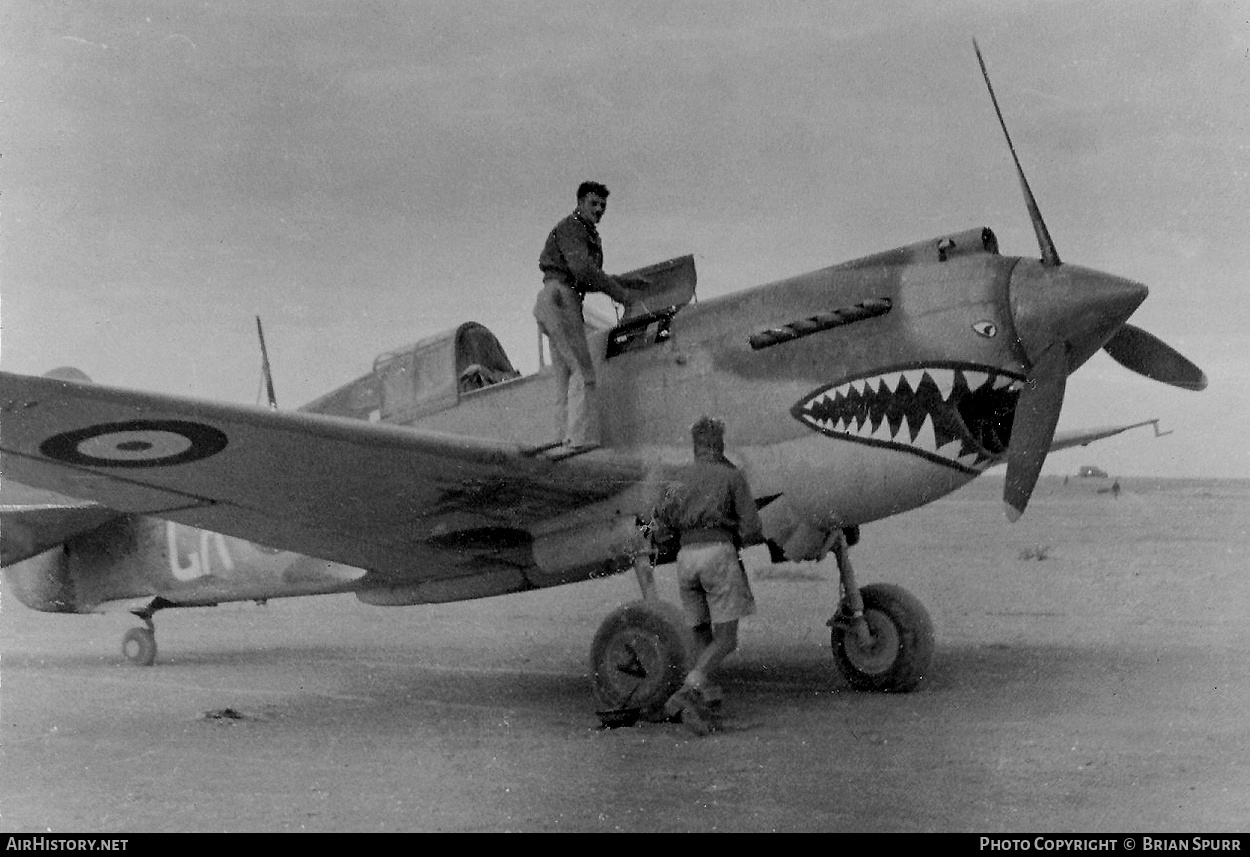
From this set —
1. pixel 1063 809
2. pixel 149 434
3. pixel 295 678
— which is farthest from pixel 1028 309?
pixel 295 678

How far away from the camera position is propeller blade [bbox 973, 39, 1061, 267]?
538 cm

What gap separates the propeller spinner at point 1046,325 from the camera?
5.27m

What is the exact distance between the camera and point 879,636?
21.3 feet

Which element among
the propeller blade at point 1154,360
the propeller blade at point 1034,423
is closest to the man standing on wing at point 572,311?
the propeller blade at point 1034,423

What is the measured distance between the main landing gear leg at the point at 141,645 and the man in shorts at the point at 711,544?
556 centimetres

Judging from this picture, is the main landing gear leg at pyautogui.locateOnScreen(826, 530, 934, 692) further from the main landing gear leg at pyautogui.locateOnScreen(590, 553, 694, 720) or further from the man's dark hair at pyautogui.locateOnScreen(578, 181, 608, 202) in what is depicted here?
the man's dark hair at pyautogui.locateOnScreen(578, 181, 608, 202)

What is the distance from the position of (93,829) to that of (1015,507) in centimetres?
425

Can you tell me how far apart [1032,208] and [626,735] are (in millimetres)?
3202

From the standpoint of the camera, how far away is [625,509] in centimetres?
597

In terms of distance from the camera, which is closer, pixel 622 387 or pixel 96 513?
pixel 622 387

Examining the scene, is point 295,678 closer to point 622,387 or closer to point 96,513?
point 96,513

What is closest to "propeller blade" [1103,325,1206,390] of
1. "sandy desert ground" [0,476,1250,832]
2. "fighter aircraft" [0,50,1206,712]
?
"fighter aircraft" [0,50,1206,712]

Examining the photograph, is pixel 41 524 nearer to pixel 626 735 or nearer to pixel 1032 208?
pixel 626 735

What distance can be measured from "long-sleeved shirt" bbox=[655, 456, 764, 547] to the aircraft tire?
5.70m
